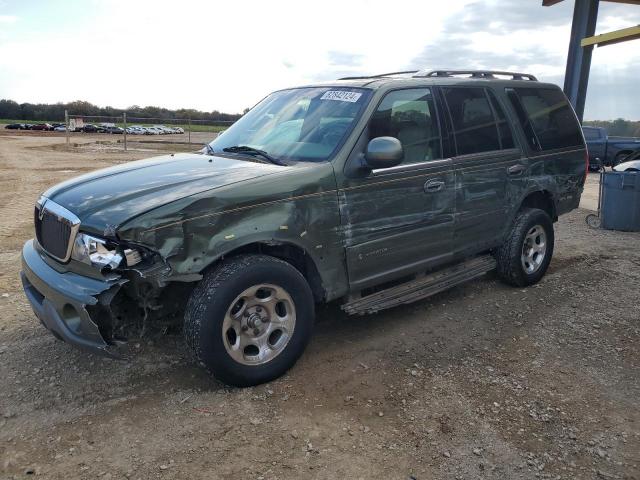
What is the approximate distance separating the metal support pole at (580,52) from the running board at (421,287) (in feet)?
29.9

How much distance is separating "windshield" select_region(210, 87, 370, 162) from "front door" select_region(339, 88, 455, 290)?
0.22m

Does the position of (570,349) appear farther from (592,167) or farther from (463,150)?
(592,167)

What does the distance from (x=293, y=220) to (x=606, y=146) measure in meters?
18.5

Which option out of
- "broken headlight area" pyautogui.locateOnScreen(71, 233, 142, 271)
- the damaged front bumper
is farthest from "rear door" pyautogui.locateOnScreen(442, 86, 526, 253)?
the damaged front bumper

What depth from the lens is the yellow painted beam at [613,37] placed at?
35.1 ft

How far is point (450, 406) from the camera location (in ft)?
11.1

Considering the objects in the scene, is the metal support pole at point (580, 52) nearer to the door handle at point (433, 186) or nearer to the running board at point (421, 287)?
the running board at point (421, 287)

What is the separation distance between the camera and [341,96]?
13.9ft

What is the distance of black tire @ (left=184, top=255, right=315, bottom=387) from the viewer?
320cm

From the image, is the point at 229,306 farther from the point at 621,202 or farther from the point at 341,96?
the point at 621,202

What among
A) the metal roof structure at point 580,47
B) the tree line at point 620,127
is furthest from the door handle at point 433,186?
the tree line at point 620,127

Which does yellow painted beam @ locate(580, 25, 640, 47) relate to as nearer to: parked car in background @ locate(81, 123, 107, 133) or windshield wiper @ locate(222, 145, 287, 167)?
windshield wiper @ locate(222, 145, 287, 167)

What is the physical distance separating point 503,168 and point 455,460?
9.89 feet

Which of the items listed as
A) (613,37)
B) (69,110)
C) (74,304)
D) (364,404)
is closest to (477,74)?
(364,404)
